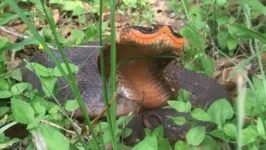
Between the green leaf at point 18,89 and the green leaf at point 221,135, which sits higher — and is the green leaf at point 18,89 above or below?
below

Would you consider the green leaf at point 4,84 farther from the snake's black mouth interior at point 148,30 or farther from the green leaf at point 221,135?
the green leaf at point 221,135

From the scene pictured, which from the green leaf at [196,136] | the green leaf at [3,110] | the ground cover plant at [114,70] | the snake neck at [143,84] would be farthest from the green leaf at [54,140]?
the snake neck at [143,84]

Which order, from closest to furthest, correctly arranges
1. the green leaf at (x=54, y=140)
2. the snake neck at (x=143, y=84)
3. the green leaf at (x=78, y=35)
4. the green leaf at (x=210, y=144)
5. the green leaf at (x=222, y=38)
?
the green leaf at (x=54, y=140), the green leaf at (x=210, y=144), the snake neck at (x=143, y=84), the green leaf at (x=78, y=35), the green leaf at (x=222, y=38)

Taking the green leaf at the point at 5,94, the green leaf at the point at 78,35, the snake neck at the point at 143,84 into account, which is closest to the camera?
the green leaf at the point at 5,94

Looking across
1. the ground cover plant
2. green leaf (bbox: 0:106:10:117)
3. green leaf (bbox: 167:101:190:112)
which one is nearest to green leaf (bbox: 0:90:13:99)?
the ground cover plant

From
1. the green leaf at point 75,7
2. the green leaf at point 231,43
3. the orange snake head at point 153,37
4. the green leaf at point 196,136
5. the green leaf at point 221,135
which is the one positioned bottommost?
the green leaf at point 231,43

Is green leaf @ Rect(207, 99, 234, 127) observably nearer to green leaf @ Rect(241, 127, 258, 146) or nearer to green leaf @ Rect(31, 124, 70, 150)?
green leaf @ Rect(241, 127, 258, 146)

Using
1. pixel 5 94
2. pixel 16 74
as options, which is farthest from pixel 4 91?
pixel 16 74

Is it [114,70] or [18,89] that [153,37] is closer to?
[18,89]
